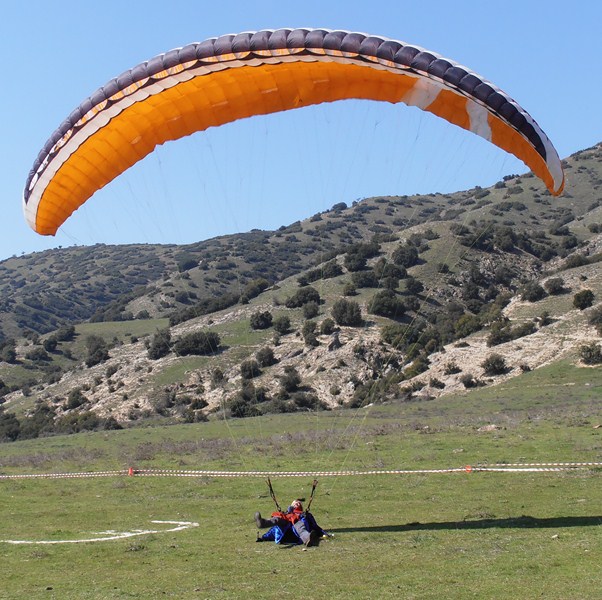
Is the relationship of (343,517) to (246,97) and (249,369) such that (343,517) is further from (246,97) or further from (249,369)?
(249,369)

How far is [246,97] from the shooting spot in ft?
52.5

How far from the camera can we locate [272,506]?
18.8 meters

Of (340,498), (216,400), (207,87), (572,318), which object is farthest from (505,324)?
(207,87)

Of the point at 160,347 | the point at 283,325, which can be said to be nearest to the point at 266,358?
the point at 283,325

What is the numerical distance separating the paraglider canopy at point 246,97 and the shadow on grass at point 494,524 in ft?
18.7

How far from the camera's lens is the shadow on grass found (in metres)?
14.6

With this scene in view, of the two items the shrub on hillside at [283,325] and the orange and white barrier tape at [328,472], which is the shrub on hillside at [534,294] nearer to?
the shrub on hillside at [283,325]

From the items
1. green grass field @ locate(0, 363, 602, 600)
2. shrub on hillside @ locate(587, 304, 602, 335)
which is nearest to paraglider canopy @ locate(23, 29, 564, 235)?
green grass field @ locate(0, 363, 602, 600)

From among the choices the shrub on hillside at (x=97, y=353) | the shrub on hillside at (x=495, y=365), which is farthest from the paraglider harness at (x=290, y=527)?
the shrub on hillside at (x=97, y=353)

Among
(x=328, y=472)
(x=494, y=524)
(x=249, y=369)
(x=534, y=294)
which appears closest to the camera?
(x=494, y=524)

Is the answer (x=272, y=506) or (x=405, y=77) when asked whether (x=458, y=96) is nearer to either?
(x=405, y=77)

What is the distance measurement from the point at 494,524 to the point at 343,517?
129 inches

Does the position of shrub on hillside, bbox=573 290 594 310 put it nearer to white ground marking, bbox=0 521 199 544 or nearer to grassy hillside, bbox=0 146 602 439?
grassy hillside, bbox=0 146 602 439

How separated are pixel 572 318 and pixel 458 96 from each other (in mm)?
39700
